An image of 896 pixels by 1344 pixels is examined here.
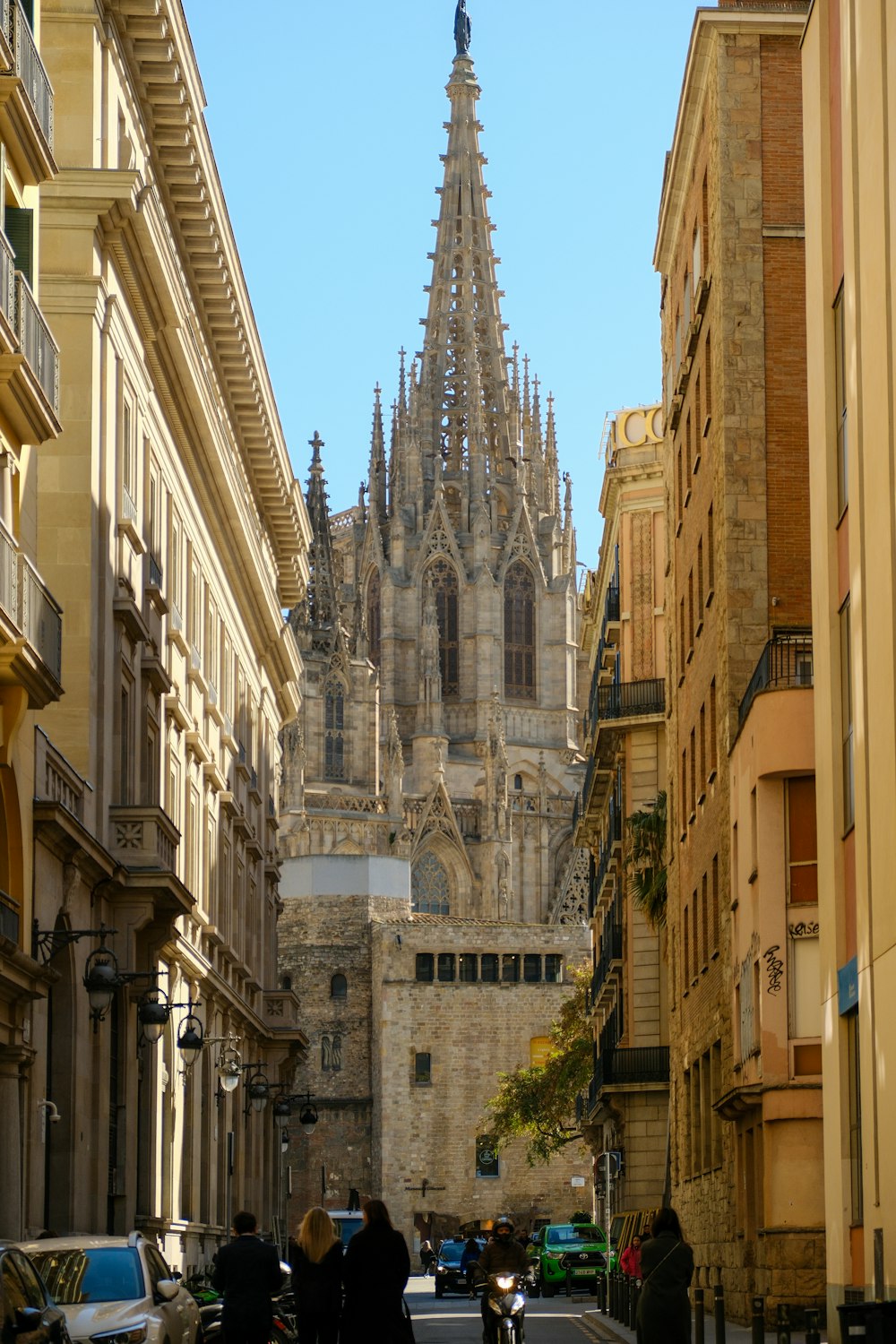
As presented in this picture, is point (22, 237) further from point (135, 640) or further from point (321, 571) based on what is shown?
point (321, 571)

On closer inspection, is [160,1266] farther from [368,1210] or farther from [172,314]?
[172,314]

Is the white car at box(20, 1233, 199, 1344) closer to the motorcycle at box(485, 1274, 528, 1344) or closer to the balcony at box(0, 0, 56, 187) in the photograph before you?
the motorcycle at box(485, 1274, 528, 1344)

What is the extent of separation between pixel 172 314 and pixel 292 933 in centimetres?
6241

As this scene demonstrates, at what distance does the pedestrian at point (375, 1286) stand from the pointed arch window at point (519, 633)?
122m

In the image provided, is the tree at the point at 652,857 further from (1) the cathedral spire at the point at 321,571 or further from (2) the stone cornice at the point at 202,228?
(1) the cathedral spire at the point at 321,571

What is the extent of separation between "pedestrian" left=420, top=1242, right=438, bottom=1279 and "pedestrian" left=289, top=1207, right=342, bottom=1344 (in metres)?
61.3

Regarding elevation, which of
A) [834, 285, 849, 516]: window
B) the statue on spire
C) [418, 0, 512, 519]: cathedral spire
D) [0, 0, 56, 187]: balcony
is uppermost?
the statue on spire

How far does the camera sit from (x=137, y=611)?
30094mm

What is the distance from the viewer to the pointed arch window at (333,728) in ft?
400

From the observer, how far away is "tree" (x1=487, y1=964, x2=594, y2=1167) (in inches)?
2744

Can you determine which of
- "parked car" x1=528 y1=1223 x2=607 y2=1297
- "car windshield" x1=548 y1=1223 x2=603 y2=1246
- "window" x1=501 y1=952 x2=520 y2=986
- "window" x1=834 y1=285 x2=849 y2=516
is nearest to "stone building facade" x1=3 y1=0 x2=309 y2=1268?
"window" x1=834 y1=285 x2=849 y2=516

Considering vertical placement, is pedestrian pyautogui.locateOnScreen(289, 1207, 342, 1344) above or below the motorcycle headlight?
above

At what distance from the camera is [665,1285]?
16.2 m

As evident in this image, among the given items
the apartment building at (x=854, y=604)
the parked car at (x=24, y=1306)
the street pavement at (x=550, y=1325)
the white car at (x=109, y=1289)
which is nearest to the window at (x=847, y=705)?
the apartment building at (x=854, y=604)
